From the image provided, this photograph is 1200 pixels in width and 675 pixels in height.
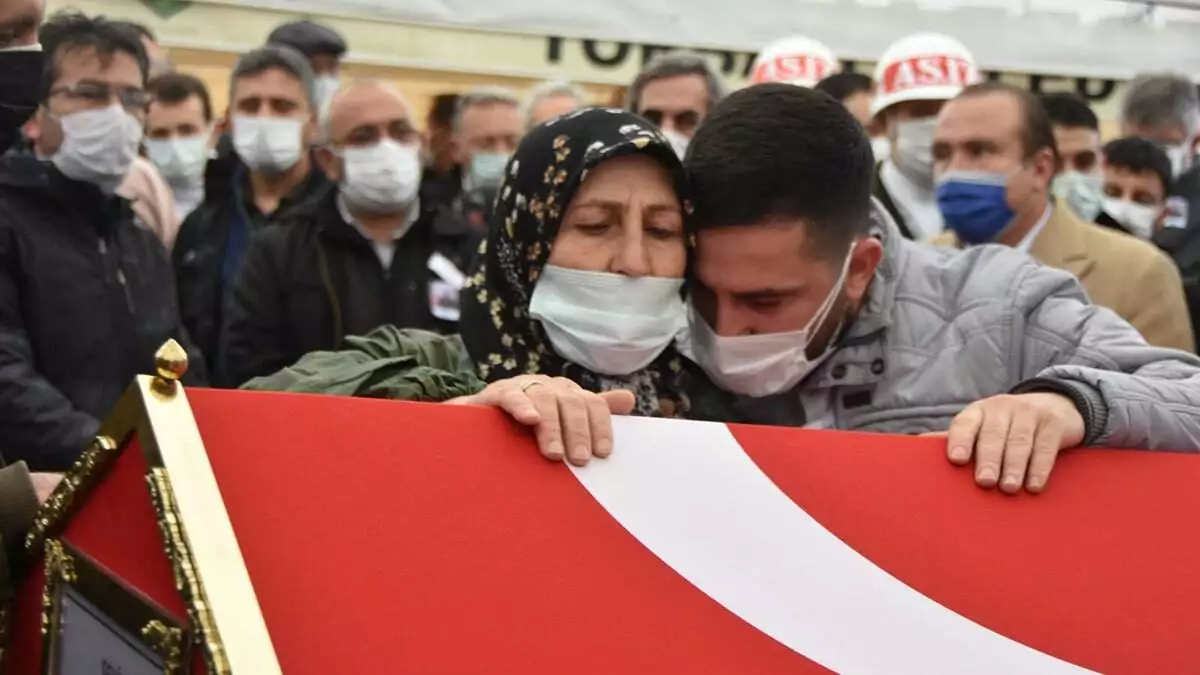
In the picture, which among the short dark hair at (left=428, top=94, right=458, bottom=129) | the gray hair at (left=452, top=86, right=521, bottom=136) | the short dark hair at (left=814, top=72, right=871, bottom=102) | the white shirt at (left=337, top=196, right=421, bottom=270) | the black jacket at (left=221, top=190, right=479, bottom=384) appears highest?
the short dark hair at (left=814, top=72, right=871, bottom=102)

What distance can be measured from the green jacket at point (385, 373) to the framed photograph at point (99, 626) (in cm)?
50

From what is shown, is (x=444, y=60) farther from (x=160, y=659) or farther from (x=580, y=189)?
(x=160, y=659)

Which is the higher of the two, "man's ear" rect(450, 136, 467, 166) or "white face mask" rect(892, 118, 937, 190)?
"white face mask" rect(892, 118, 937, 190)

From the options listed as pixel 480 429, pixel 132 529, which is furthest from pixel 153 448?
pixel 480 429

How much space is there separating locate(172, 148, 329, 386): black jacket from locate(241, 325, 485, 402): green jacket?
7.69 ft

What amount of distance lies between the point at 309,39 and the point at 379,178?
6.09ft

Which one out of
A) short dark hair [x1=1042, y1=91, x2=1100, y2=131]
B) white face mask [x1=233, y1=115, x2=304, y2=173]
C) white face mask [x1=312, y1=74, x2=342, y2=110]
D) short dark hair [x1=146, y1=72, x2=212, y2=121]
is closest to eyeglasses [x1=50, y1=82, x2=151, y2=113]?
white face mask [x1=233, y1=115, x2=304, y2=173]

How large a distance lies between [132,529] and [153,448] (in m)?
0.09

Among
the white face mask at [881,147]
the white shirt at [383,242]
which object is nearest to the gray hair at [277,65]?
the white shirt at [383,242]

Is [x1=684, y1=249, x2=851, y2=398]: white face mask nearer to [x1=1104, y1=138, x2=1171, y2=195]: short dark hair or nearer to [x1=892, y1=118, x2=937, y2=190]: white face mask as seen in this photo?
[x1=892, y1=118, x2=937, y2=190]: white face mask

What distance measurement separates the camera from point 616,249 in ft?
7.50

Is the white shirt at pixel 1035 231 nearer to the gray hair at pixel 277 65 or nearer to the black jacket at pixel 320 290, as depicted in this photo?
the black jacket at pixel 320 290

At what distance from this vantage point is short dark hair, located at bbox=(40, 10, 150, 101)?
13.2 ft

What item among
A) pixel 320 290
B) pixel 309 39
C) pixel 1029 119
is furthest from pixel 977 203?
pixel 309 39
